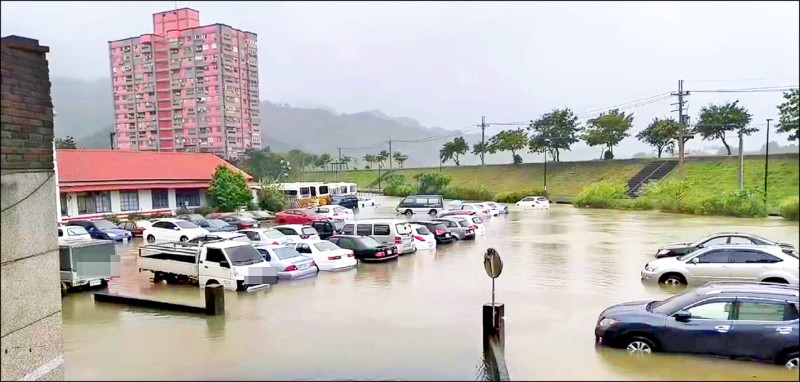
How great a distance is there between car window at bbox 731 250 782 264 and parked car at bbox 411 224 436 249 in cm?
1102

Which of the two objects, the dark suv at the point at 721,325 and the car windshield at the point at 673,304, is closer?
the dark suv at the point at 721,325

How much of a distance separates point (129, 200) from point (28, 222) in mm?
29898

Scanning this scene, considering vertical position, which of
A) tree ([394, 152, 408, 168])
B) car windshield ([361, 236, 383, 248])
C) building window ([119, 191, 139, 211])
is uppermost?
tree ([394, 152, 408, 168])

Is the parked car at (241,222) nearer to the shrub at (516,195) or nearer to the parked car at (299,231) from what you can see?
the parked car at (299,231)

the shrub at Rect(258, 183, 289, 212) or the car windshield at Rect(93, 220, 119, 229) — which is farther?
the shrub at Rect(258, 183, 289, 212)

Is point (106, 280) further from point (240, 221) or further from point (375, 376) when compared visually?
point (240, 221)

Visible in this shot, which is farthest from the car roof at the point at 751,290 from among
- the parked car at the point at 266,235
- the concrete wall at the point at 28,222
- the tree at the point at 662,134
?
the tree at the point at 662,134

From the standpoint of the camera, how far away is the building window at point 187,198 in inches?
1449

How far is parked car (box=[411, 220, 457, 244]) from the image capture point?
910 inches

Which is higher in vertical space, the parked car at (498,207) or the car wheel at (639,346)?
the car wheel at (639,346)

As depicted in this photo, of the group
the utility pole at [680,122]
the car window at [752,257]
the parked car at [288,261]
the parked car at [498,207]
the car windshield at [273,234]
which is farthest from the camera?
the utility pole at [680,122]

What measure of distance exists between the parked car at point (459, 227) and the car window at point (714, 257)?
38.7ft

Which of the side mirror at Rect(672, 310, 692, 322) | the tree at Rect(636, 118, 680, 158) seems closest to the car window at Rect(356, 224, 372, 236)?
the side mirror at Rect(672, 310, 692, 322)

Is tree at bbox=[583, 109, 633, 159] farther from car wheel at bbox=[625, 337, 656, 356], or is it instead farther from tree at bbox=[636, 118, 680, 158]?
car wheel at bbox=[625, 337, 656, 356]
